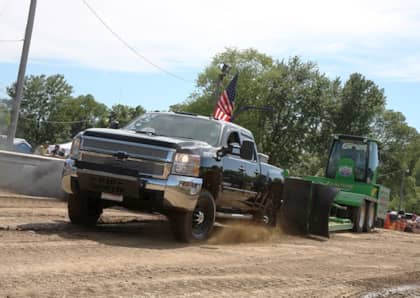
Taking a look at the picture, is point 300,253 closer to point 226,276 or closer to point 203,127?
point 203,127

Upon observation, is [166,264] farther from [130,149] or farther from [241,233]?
[241,233]

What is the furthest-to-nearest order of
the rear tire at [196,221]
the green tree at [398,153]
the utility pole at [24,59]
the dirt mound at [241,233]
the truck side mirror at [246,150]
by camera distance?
the green tree at [398,153]
the utility pole at [24,59]
the dirt mound at [241,233]
the truck side mirror at [246,150]
the rear tire at [196,221]

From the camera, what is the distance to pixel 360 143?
69.0 feet

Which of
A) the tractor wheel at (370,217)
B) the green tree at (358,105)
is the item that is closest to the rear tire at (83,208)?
the tractor wheel at (370,217)

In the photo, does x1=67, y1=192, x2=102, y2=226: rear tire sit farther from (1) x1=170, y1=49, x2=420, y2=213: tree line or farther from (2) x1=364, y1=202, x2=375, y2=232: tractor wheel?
(1) x1=170, y1=49, x2=420, y2=213: tree line

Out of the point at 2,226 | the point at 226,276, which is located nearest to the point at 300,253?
the point at 226,276

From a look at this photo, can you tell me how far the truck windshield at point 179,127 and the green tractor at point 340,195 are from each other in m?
4.03

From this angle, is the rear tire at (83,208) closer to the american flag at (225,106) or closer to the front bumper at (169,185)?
the front bumper at (169,185)

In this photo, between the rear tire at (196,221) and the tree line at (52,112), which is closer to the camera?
the rear tire at (196,221)

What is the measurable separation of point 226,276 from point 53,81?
10767cm

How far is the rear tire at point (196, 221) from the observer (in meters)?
9.72

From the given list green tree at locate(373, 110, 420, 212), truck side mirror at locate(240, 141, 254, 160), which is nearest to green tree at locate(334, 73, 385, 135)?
green tree at locate(373, 110, 420, 212)

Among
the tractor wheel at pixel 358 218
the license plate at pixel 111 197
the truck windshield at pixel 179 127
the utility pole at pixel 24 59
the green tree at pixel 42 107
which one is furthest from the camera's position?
the green tree at pixel 42 107

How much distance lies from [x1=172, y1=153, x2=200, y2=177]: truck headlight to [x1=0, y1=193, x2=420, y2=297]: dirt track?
1.10 metres
